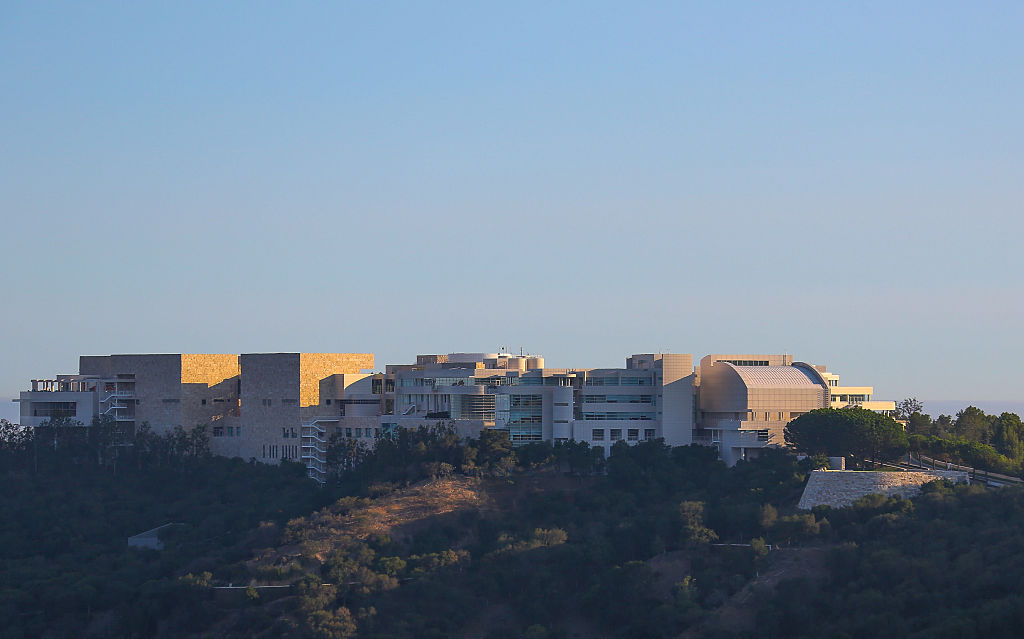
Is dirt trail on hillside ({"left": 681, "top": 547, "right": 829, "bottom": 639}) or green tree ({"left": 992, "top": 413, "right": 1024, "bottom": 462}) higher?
green tree ({"left": 992, "top": 413, "right": 1024, "bottom": 462})

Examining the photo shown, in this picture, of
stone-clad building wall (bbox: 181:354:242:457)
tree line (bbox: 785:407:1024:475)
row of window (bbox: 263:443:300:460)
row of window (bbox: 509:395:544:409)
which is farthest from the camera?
stone-clad building wall (bbox: 181:354:242:457)

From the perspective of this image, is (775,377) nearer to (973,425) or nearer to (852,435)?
(852,435)

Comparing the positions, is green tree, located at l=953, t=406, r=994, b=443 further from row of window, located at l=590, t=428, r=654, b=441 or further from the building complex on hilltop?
row of window, located at l=590, t=428, r=654, b=441

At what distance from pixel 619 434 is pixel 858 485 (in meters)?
22.9

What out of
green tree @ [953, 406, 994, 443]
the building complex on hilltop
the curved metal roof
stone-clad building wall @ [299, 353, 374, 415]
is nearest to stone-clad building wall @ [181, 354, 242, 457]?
the building complex on hilltop

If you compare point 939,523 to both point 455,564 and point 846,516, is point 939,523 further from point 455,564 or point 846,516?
point 455,564

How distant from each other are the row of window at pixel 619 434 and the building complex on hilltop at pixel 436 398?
0.28 feet

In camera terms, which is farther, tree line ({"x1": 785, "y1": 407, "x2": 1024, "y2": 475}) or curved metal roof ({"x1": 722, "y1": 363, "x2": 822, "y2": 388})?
curved metal roof ({"x1": 722, "y1": 363, "x2": 822, "y2": 388})

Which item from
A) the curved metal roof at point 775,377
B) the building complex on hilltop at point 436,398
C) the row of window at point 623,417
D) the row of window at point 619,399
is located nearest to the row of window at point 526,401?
the building complex on hilltop at point 436,398

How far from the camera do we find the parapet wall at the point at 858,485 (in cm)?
9556

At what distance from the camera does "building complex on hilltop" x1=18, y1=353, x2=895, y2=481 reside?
364 ft

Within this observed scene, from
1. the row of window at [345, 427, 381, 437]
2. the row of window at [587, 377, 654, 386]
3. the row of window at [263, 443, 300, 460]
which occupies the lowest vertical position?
the row of window at [263, 443, 300, 460]

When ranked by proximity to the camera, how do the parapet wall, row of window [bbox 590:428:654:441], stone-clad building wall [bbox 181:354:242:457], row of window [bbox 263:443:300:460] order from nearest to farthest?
the parapet wall
row of window [bbox 590:428:654:441]
row of window [bbox 263:443:300:460]
stone-clad building wall [bbox 181:354:242:457]

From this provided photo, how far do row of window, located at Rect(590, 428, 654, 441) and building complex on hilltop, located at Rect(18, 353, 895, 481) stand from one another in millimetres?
84
